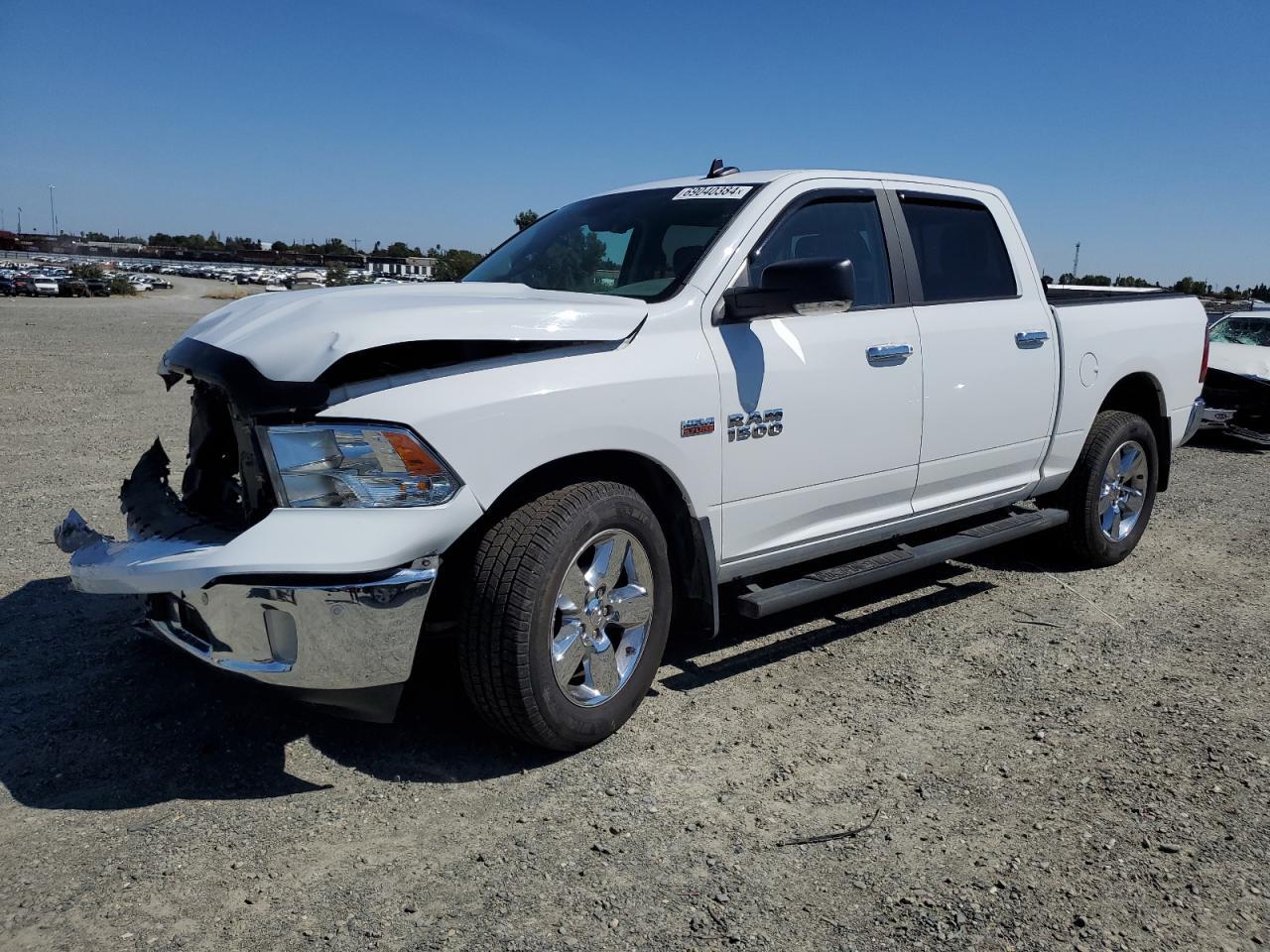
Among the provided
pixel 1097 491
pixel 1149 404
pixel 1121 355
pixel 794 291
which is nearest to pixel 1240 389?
pixel 1149 404

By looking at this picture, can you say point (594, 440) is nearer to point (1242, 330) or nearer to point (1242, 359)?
point (1242, 359)

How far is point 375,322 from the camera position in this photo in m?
2.97

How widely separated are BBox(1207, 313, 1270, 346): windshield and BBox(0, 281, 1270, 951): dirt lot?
8.45 metres

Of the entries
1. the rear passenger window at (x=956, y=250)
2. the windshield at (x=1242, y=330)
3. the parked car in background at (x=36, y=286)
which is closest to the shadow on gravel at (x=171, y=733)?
the rear passenger window at (x=956, y=250)

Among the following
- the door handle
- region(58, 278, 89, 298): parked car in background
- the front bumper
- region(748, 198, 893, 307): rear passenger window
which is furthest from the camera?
region(58, 278, 89, 298): parked car in background

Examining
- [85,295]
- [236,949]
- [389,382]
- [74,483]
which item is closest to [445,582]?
[389,382]

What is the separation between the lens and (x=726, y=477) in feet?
12.2

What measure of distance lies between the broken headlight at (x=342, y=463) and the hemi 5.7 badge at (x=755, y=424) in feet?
4.06

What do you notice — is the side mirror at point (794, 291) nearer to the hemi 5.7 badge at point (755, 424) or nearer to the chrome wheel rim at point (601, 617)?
the hemi 5.7 badge at point (755, 424)

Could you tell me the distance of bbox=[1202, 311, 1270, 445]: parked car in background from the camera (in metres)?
10.9

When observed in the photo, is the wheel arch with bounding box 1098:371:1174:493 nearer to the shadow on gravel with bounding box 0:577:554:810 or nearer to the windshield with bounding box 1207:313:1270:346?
the shadow on gravel with bounding box 0:577:554:810

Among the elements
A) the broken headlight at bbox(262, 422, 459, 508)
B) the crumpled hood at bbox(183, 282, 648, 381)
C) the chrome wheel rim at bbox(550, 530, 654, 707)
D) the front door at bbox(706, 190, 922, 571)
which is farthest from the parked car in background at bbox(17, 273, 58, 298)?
the chrome wheel rim at bbox(550, 530, 654, 707)

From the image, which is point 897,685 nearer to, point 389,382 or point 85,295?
point 389,382

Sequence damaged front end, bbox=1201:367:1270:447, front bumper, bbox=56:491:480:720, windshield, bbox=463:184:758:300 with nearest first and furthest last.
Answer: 1. front bumper, bbox=56:491:480:720
2. windshield, bbox=463:184:758:300
3. damaged front end, bbox=1201:367:1270:447
